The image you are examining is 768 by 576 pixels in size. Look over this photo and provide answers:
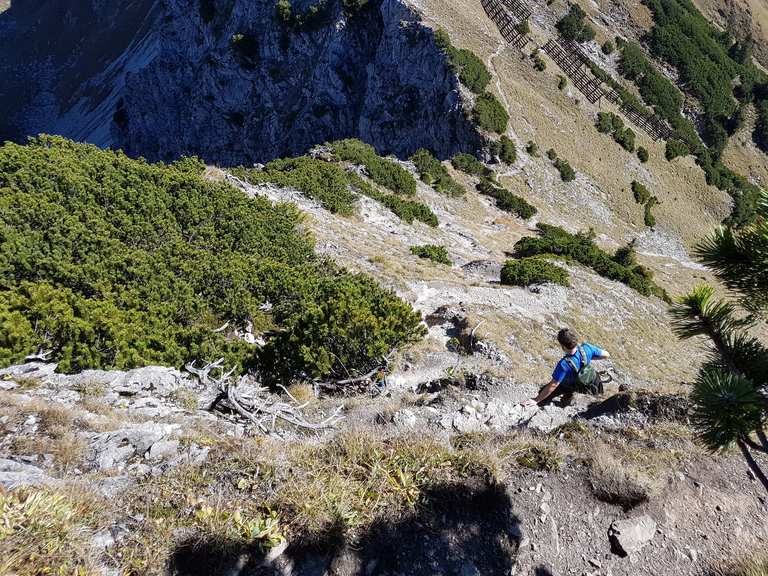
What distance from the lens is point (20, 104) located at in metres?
81.0

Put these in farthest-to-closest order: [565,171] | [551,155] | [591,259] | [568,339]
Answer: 1. [551,155]
2. [565,171]
3. [591,259]
4. [568,339]

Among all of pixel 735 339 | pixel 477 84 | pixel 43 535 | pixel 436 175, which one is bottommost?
pixel 436 175

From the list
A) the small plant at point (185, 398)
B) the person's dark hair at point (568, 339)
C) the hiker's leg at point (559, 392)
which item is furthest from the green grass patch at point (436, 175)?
the small plant at point (185, 398)

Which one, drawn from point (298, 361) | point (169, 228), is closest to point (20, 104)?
point (169, 228)

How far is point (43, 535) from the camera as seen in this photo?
3139mm

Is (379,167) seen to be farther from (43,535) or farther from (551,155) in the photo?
(43,535)

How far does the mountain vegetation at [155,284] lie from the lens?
8602 mm

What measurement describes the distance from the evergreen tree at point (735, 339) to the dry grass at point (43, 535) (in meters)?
4.21

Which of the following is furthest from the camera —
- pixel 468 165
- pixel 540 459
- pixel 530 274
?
pixel 468 165

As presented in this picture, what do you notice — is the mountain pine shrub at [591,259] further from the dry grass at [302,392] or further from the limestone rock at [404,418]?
the limestone rock at [404,418]

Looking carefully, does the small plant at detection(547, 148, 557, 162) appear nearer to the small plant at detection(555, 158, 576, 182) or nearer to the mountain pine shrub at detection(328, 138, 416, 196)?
the small plant at detection(555, 158, 576, 182)

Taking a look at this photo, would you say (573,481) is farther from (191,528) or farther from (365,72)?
(365,72)

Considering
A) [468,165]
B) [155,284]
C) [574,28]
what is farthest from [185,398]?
[574,28]

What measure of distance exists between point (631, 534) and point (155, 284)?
1032 cm
